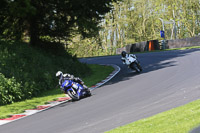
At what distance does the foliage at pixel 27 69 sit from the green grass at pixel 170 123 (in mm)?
8503

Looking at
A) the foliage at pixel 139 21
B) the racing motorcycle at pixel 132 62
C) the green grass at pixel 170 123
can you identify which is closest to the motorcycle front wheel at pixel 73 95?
the green grass at pixel 170 123

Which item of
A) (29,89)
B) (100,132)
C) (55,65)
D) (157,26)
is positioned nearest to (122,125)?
(100,132)

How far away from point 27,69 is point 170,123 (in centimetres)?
1230

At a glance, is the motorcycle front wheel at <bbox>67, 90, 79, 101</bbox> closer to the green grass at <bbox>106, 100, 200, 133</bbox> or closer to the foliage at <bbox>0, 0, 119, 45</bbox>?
the green grass at <bbox>106, 100, 200, 133</bbox>

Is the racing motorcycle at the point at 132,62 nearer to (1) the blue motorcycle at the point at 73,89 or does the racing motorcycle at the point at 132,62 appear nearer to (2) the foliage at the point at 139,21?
(1) the blue motorcycle at the point at 73,89

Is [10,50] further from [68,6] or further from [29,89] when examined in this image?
[68,6]

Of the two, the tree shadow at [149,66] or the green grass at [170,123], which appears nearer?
the green grass at [170,123]

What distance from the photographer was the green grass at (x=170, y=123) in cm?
597

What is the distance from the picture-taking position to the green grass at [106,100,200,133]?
597 centimetres

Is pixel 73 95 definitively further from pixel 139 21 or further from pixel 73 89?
pixel 139 21

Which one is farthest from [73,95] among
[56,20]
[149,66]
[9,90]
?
[56,20]

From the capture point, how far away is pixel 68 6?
22266mm

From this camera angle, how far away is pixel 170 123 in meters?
6.49

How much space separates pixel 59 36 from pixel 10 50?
552 cm
